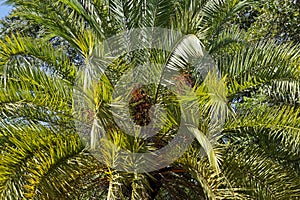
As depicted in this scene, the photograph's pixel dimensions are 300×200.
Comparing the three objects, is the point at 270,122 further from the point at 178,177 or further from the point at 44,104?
the point at 44,104

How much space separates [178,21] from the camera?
505cm

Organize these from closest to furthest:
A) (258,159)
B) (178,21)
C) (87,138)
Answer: (87,138) < (178,21) < (258,159)

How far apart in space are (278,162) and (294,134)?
87cm

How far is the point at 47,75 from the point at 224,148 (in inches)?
77.1

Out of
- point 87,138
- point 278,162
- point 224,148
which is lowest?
point 278,162

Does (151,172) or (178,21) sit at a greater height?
(178,21)

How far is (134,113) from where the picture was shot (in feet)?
16.8

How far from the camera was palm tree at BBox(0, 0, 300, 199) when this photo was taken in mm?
4480

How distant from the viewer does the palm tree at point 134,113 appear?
4.48m

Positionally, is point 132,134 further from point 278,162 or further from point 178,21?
point 278,162

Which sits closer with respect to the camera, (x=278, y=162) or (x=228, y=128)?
(x=228, y=128)

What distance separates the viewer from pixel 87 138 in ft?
15.5

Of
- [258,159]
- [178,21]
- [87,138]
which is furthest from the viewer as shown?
[258,159]

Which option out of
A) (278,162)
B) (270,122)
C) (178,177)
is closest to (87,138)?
(178,177)
